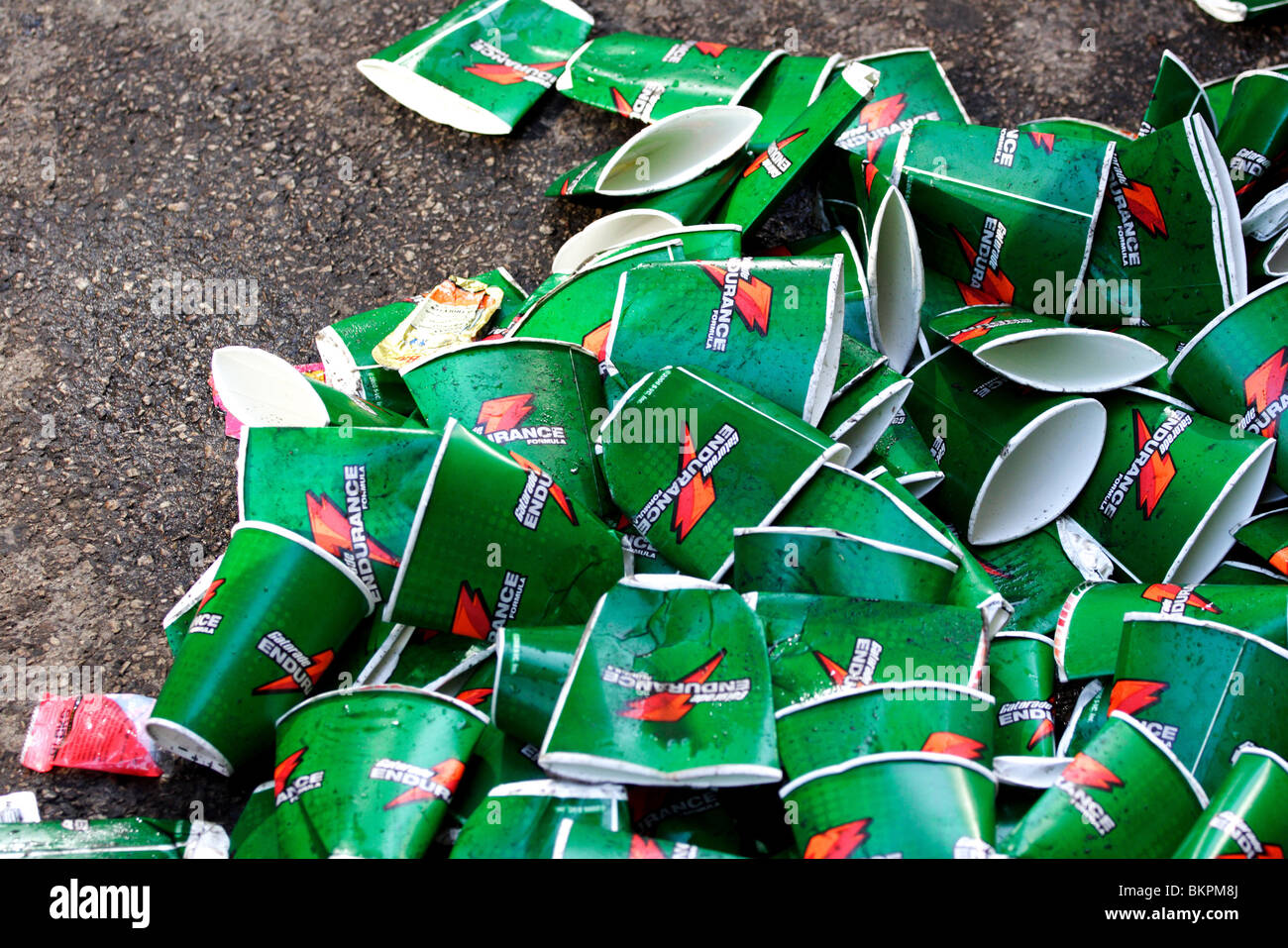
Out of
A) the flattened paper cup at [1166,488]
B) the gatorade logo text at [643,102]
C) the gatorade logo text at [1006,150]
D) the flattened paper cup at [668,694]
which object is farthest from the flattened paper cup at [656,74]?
the flattened paper cup at [668,694]

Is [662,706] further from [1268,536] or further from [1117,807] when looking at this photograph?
[1268,536]

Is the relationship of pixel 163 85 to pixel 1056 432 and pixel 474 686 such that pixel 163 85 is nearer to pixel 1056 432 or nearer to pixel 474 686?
pixel 474 686

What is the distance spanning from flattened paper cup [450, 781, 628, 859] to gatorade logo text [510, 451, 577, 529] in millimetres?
446

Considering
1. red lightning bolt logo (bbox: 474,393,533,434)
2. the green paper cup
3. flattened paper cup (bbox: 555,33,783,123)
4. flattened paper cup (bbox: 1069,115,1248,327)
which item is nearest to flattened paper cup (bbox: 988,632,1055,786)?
the green paper cup

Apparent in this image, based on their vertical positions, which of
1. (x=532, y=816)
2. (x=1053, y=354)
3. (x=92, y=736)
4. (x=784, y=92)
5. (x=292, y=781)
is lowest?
(x=92, y=736)

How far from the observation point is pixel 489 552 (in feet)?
5.94

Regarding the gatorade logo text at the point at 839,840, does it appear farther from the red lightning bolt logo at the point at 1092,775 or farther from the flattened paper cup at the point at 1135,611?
the flattened paper cup at the point at 1135,611

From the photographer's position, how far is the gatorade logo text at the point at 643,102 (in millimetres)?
2725

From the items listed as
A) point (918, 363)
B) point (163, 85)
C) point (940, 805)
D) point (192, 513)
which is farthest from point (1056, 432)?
point (163, 85)

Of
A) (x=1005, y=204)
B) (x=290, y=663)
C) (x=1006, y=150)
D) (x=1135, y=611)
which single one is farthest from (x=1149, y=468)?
(x=290, y=663)

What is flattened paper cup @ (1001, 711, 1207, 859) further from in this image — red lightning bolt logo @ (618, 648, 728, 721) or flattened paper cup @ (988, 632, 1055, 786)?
red lightning bolt logo @ (618, 648, 728, 721)

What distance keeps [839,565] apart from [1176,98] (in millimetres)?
1485

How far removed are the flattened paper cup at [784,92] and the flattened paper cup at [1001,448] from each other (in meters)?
0.72

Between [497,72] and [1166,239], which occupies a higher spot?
[1166,239]
